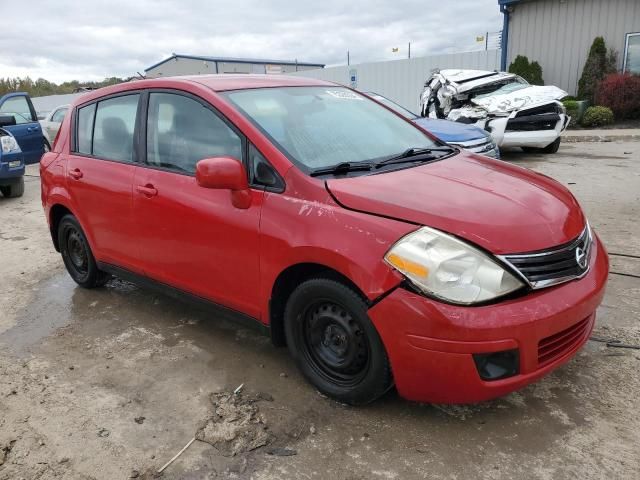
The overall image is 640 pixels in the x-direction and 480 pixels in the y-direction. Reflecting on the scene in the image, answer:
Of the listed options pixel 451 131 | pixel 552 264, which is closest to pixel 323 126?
pixel 552 264

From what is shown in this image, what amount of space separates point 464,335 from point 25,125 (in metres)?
→ 11.2

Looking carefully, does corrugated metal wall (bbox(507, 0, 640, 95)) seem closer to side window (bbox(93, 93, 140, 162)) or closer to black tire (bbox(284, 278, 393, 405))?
side window (bbox(93, 93, 140, 162))

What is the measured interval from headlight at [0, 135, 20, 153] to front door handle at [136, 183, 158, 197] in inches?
260

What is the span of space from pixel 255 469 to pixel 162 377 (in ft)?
3.51

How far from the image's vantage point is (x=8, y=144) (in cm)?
889

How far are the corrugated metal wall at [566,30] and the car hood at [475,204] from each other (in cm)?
1547

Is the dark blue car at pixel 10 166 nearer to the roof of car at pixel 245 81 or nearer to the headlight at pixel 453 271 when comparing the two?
the roof of car at pixel 245 81

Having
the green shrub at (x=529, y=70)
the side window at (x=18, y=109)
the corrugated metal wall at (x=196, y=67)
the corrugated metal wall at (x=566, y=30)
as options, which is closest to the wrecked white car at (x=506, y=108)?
Answer: the green shrub at (x=529, y=70)

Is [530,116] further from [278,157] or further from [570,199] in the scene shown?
[278,157]

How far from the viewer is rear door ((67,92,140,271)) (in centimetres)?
373

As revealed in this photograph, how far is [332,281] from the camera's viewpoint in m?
2.57

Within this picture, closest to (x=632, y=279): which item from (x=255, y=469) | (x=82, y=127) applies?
(x=255, y=469)

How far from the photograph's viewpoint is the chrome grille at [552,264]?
7.57 feet

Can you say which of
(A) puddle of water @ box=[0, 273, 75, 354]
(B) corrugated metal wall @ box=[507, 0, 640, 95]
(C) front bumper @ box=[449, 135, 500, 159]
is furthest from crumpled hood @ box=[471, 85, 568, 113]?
(A) puddle of water @ box=[0, 273, 75, 354]
